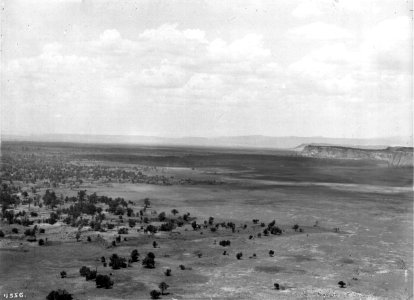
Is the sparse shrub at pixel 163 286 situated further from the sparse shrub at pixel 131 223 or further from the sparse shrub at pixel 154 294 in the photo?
the sparse shrub at pixel 131 223

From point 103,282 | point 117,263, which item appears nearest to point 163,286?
point 103,282

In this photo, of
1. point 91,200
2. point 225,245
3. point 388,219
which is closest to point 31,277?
point 225,245

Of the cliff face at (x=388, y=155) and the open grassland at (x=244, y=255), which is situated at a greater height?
the cliff face at (x=388, y=155)

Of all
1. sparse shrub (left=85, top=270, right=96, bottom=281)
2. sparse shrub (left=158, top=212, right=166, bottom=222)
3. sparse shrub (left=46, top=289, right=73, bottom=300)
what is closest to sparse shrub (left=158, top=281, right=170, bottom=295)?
sparse shrub (left=85, top=270, right=96, bottom=281)

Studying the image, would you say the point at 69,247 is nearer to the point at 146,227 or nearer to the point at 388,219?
the point at 146,227

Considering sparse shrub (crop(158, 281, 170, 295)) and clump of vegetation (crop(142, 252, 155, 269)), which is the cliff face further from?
sparse shrub (crop(158, 281, 170, 295))

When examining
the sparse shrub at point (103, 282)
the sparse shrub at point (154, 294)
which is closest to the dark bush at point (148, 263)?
the sparse shrub at point (103, 282)

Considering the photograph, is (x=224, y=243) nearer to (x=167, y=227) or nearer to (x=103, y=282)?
(x=167, y=227)

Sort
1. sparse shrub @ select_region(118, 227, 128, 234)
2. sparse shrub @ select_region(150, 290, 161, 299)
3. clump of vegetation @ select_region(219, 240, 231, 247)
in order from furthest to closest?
sparse shrub @ select_region(118, 227, 128, 234), clump of vegetation @ select_region(219, 240, 231, 247), sparse shrub @ select_region(150, 290, 161, 299)
